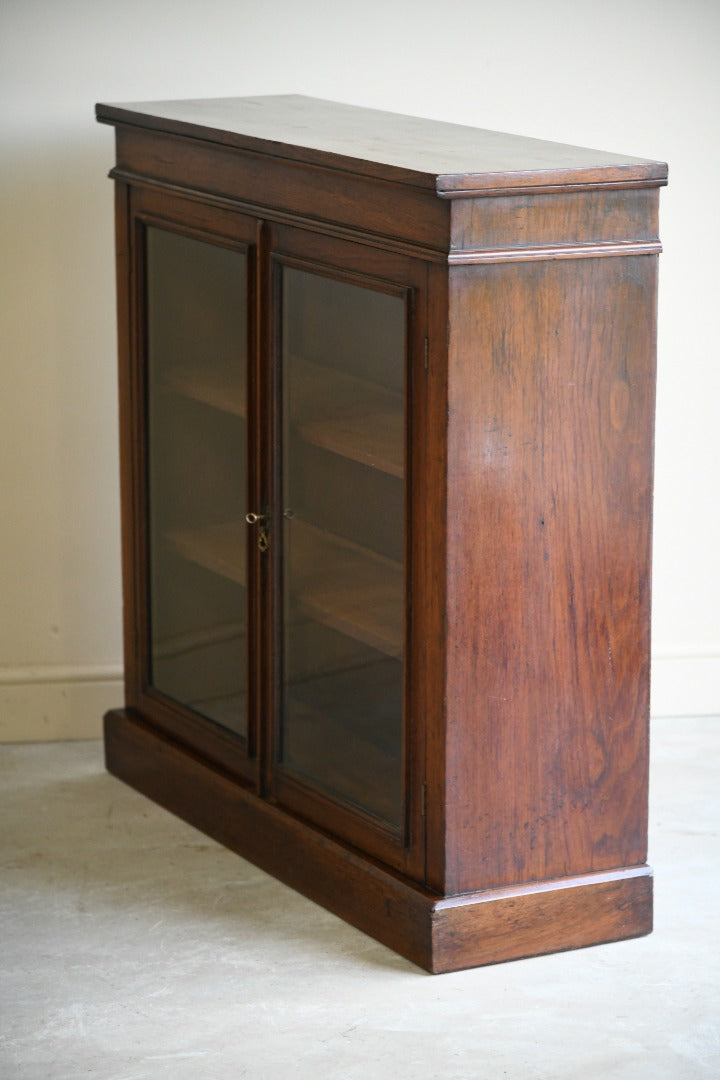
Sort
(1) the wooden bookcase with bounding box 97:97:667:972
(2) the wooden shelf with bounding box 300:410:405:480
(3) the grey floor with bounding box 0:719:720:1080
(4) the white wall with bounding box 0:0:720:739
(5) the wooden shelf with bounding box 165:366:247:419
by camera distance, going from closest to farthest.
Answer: (3) the grey floor with bounding box 0:719:720:1080, (1) the wooden bookcase with bounding box 97:97:667:972, (2) the wooden shelf with bounding box 300:410:405:480, (5) the wooden shelf with bounding box 165:366:247:419, (4) the white wall with bounding box 0:0:720:739

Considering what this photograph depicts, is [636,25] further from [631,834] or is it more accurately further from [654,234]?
[631,834]

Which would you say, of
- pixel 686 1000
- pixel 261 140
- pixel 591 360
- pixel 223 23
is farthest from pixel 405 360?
pixel 223 23

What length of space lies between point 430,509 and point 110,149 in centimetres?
158

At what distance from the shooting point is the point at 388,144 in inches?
124

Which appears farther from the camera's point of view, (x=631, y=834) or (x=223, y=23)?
(x=223, y=23)

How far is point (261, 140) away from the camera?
126 inches

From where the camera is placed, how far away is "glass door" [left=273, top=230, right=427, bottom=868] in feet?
9.87

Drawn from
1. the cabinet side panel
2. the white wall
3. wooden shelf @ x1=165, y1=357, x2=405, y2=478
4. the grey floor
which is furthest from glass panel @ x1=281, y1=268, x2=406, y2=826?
the white wall

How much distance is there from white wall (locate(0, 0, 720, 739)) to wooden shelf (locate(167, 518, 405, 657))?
0.83m

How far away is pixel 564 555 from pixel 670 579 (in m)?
1.49

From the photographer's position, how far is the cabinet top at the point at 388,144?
2.78 meters

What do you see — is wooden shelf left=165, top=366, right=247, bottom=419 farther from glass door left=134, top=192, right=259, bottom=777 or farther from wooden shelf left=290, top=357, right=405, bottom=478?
wooden shelf left=290, top=357, right=405, bottom=478

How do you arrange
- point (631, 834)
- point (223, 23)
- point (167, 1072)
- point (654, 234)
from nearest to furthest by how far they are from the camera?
point (167, 1072), point (654, 234), point (631, 834), point (223, 23)

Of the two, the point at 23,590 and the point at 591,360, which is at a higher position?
the point at 591,360
